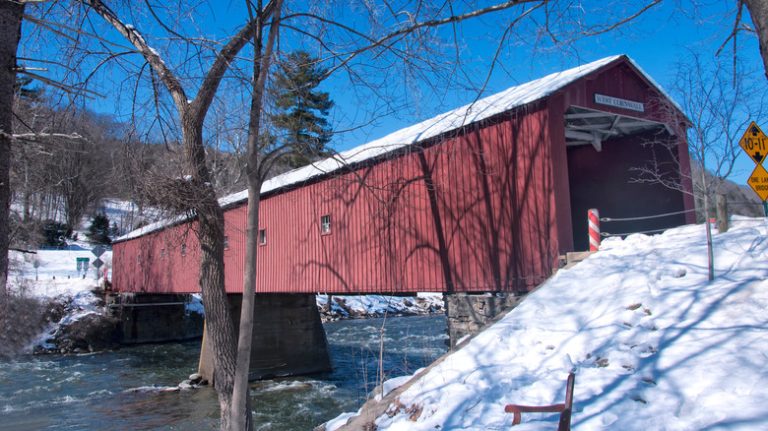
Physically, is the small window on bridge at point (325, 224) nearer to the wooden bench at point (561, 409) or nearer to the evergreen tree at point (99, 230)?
the wooden bench at point (561, 409)

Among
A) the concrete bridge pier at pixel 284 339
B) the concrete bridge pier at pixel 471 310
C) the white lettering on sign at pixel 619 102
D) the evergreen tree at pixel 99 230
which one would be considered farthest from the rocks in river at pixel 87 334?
the white lettering on sign at pixel 619 102

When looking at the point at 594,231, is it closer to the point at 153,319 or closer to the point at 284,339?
the point at 284,339

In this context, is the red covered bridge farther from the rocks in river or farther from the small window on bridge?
the rocks in river

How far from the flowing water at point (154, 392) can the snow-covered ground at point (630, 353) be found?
2259 millimetres

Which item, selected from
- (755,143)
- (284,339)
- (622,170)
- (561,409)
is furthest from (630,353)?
(284,339)

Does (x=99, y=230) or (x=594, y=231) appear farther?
(x=99, y=230)

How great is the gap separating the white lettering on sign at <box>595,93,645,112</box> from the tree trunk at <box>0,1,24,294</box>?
7545 mm

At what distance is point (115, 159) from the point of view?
6.58m

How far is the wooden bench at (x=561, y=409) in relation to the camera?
300cm

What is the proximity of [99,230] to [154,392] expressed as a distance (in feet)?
97.8

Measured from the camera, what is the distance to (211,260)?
598 cm

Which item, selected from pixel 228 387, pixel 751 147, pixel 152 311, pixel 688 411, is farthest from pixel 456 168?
pixel 152 311

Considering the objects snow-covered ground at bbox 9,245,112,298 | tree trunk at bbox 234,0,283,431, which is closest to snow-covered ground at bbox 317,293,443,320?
snow-covered ground at bbox 9,245,112,298

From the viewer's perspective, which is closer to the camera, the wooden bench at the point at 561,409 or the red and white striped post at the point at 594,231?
the wooden bench at the point at 561,409
